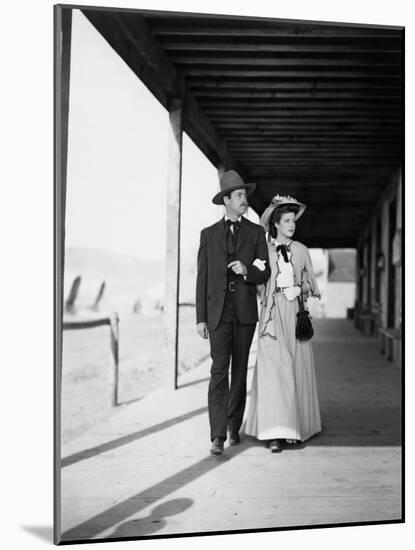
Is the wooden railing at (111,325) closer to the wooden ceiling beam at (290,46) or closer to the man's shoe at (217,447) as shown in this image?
the man's shoe at (217,447)

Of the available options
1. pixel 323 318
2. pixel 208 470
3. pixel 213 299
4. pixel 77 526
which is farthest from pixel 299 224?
pixel 77 526

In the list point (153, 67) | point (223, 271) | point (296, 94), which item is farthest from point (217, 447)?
point (296, 94)

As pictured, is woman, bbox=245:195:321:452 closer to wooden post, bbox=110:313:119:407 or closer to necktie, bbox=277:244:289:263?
necktie, bbox=277:244:289:263

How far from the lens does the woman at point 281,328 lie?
4605mm

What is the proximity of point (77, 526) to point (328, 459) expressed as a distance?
60.3 inches

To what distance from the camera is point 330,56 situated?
5.38 meters

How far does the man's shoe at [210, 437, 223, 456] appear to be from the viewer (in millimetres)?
4531

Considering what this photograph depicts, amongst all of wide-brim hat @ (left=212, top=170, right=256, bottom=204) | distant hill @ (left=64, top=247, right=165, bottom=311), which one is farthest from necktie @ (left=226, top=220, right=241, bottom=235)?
distant hill @ (left=64, top=247, right=165, bottom=311)

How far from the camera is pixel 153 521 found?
12.2ft

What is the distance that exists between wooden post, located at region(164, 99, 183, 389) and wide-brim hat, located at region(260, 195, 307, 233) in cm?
169

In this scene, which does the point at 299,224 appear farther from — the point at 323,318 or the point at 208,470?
the point at 208,470

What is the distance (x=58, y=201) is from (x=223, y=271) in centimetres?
119

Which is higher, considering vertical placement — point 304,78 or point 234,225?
point 304,78

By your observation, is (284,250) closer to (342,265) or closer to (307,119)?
(307,119)
